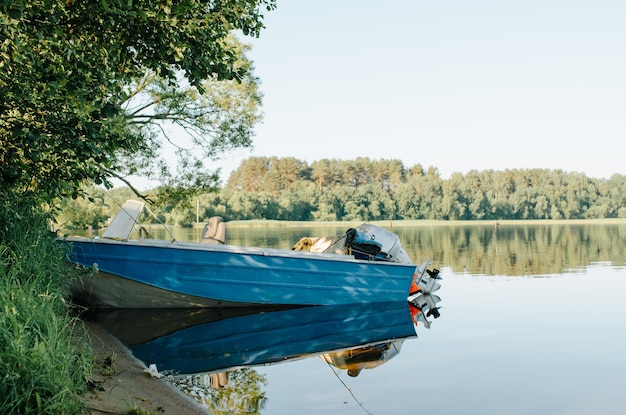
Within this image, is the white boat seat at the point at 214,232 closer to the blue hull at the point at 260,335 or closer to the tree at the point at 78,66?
the blue hull at the point at 260,335

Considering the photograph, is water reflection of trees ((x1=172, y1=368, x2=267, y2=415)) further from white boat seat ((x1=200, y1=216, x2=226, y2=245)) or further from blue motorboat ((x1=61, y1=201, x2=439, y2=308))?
white boat seat ((x1=200, y1=216, x2=226, y2=245))

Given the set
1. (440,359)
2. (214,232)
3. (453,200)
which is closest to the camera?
(440,359)

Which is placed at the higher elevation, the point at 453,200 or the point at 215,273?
the point at 453,200

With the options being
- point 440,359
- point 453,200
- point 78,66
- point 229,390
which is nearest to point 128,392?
point 229,390

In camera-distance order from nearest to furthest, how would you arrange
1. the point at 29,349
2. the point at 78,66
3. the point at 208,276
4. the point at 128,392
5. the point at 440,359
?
the point at 29,349, the point at 128,392, the point at 78,66, the point at 440,359, the point at 208,276

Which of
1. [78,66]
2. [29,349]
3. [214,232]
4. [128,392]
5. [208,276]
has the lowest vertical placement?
[128,392]

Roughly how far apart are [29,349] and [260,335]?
721 centimetres

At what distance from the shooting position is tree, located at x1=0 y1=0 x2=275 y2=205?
6734 millimetres

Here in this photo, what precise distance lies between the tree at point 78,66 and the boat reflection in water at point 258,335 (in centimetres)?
326

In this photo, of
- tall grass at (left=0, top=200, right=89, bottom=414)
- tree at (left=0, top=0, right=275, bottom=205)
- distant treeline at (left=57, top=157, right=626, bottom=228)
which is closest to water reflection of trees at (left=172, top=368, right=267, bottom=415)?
tall grass at (left=0, top=200, right=89, bottom=414)

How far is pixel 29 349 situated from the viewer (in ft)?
15.8

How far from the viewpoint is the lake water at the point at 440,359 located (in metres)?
7.97

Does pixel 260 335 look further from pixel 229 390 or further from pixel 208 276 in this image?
pixel 229 390

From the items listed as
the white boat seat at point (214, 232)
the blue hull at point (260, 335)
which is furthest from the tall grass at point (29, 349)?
the white boat seat at point (214, 232)
